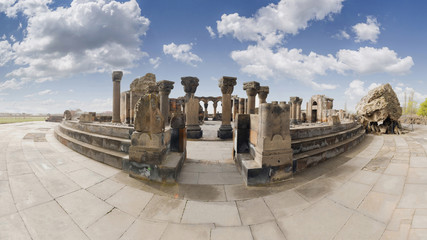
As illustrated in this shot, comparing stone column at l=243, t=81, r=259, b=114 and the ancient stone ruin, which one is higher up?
stone column at l=243, t=81, r=259, b=114

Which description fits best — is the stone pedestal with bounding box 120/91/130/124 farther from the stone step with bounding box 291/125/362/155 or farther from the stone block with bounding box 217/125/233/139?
the stone step with bounding box 291/125/362/155

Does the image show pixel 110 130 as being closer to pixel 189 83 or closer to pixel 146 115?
pixel 146 115

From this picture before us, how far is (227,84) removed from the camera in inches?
367

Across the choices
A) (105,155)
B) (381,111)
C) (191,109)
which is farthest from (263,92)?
(105,155)

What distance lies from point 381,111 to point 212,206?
43.7 feet

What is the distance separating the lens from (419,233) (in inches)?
81.3

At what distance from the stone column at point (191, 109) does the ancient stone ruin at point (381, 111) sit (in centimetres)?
1134

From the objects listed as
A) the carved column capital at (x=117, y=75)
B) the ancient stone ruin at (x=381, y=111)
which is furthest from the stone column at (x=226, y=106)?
the ancient stone ruin at (x=381, y=111)

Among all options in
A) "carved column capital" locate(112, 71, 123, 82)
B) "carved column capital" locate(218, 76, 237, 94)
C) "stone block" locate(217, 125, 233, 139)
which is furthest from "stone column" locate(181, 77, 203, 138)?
"carved column capital" locate(112, 71, 123, 82)

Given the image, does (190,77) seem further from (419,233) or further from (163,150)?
(419,233)

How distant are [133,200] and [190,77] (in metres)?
7.79

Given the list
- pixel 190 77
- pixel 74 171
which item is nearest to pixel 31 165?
pixel 74 171

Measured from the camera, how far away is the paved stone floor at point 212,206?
2137 mm

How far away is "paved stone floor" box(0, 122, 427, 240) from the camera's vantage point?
2137 mm
